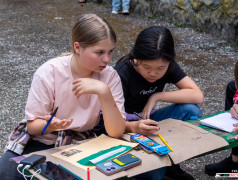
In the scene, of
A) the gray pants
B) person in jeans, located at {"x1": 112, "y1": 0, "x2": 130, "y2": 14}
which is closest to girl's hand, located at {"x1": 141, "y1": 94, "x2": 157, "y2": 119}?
the gray pants

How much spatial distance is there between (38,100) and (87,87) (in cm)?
27

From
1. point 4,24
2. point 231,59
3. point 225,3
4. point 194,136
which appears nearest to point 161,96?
point 194,136

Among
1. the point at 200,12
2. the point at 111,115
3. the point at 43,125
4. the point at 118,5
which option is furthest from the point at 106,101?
the point at 118,5

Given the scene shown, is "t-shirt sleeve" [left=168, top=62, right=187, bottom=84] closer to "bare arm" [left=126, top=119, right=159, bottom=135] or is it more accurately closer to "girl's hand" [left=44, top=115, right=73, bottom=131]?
"bare arm" [left=126, top=119, right=159, bottom=135]

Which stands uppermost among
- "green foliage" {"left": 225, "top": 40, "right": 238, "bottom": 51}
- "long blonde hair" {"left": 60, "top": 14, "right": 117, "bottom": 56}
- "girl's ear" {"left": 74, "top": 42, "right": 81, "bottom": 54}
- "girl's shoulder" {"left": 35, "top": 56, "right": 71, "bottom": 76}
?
"long blonde hair" {"left": 60, "top": 14, "right": 117, "bottom": 56}

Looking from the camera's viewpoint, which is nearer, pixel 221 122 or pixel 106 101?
pixel 106 101

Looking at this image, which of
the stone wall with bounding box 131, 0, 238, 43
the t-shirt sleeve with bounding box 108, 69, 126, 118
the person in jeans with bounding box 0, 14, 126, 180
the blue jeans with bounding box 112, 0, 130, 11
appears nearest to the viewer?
the person in jeans with bounding box 0, 14, 126, 180

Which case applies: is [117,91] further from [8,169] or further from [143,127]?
[8,169]

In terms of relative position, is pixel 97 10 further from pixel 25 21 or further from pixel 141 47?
pixel 141 47

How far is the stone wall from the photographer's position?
512 centimetres

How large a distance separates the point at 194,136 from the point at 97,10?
526cm

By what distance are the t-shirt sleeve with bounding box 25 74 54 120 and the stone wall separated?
391 cm

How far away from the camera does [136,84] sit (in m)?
2.31

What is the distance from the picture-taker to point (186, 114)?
2295 mm
